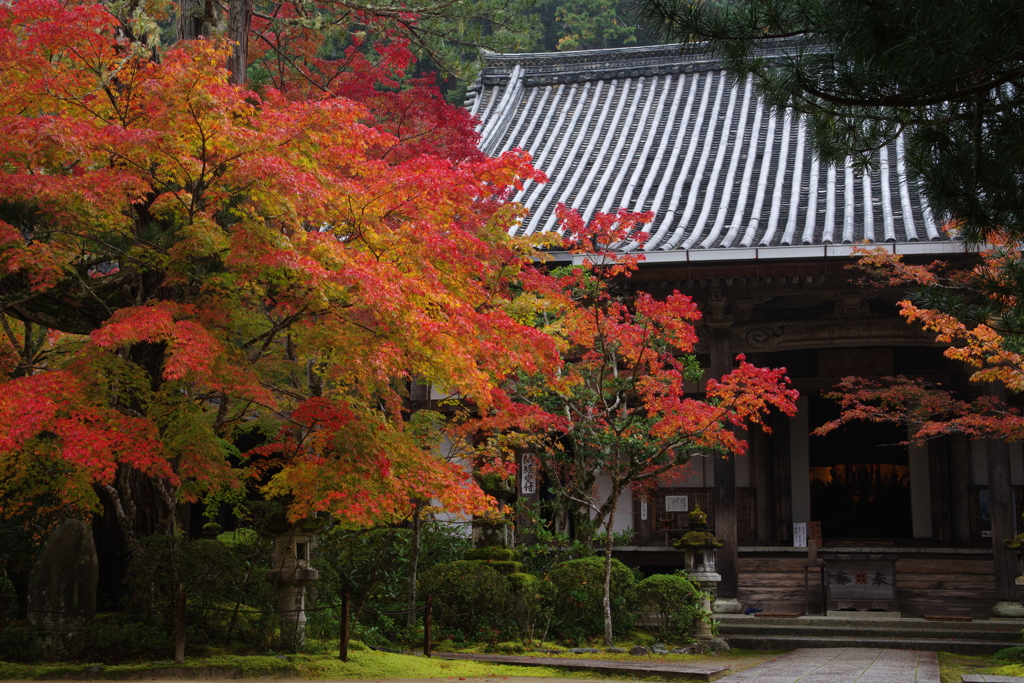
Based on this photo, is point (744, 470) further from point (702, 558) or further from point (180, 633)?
point (180, 633)

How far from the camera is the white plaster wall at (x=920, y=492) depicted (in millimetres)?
16047

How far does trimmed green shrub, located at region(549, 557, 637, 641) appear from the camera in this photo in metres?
11.1

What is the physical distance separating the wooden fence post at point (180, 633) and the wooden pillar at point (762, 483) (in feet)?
36.9

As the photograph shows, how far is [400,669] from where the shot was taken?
27.2ft

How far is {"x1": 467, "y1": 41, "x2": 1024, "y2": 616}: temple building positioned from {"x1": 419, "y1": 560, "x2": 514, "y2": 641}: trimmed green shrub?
9.58 feet

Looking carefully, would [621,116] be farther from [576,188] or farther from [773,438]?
[773,438]

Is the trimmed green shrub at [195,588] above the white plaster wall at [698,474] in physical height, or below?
below

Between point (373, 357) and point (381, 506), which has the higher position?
point (373, 357)

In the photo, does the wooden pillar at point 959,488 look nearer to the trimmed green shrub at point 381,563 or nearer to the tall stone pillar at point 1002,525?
the tall stone pillar at point 1002,525

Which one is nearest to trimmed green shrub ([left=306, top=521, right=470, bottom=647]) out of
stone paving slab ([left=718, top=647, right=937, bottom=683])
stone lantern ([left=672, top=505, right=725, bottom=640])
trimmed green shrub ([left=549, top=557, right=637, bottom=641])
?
trimmed green shrub ([left=549, top=557, right=637, bottom=641])

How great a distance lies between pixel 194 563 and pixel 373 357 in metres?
2.98

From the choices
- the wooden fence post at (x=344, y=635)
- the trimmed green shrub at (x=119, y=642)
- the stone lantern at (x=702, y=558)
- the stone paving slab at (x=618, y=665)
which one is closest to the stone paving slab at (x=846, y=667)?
the stone paving slab at (x=618, y=665)

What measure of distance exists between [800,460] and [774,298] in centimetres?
408

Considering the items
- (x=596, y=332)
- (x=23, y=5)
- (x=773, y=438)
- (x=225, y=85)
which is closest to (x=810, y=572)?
(x=773, y=438)
